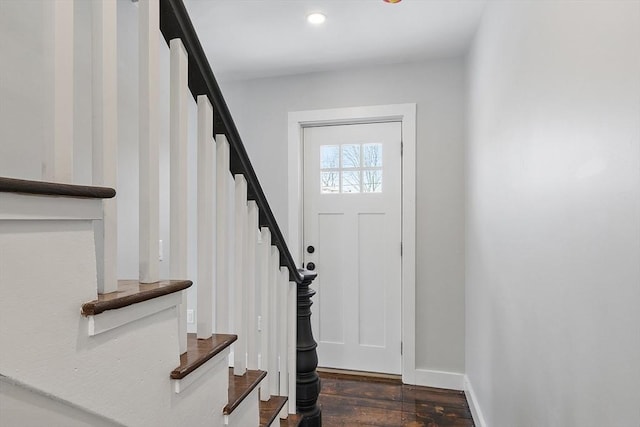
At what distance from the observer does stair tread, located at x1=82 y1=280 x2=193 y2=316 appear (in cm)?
64

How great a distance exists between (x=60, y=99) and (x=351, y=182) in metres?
2.72

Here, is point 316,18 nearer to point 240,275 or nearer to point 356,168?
point 356,168

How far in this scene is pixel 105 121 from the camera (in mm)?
739

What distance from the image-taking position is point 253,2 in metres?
2.22

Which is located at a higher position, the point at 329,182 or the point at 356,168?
the point at 356,168

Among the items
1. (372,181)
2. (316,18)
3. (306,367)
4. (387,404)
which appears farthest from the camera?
(372,181)

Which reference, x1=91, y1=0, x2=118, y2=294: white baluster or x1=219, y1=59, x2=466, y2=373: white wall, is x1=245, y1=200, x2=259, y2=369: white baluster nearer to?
x1=91, y1=0, x2=118, y2=294: white baluster

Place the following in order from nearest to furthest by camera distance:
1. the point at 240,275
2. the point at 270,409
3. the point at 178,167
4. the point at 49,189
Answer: the point at 49,189 → the point at 178,167 → the point at 240,275 → the point at 270,409

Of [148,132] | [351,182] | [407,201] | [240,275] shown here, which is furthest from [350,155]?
[148,132]

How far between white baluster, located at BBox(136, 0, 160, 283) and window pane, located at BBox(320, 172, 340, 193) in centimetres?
247

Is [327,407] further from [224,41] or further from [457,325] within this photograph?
[224,41]

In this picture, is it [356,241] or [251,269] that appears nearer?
[251,269]

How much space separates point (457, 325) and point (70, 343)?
2.84 metres

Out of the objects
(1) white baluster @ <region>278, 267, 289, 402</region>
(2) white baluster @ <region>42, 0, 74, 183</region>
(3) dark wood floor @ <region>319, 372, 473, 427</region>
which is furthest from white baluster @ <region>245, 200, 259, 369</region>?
(3) dark wood floor @ <region>319, 372, 473, 427</region>
